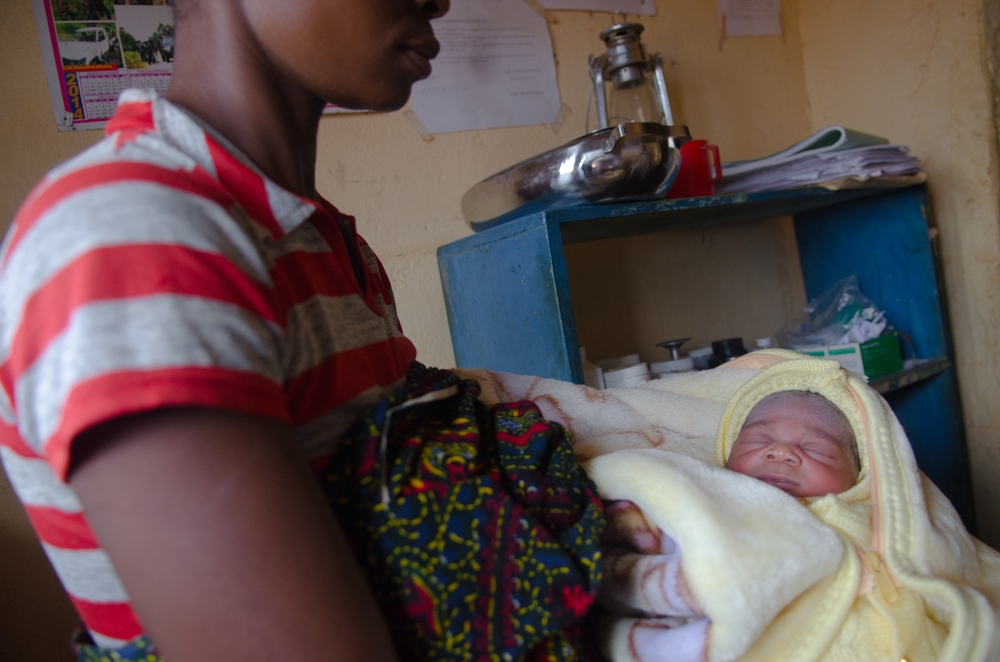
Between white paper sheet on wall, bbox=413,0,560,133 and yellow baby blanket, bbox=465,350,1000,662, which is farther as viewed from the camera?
white paper sheet on wall, bbox=413,0,560,133

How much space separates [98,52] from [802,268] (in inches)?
80.5

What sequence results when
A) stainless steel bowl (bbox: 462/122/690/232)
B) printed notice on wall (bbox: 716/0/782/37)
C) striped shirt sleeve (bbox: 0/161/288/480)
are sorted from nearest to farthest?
1. striped shirt sleeve (bbox: 0/161/288/480)
2. stainless steel bowl (bbox: 462/122/690/232)
3. printed notice on wall (bbox: 716/0/782/37)

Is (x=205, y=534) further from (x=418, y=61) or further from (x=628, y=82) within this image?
(x=628, y=82)

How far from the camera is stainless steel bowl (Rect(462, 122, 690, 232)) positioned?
47.4 inches

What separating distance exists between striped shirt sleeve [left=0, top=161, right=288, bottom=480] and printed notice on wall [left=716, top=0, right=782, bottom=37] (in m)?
2.02

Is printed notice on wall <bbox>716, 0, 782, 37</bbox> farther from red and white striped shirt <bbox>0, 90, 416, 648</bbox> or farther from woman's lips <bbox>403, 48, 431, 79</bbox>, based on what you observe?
red and white striped shirt <bbox>0, 90, 416, 648</bbox>

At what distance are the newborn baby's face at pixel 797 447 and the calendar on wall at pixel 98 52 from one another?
4.23 feet

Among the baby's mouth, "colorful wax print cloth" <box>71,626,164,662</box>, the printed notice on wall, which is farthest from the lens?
the printed notice on wall

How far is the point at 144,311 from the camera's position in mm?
334

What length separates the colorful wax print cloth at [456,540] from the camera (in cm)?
46

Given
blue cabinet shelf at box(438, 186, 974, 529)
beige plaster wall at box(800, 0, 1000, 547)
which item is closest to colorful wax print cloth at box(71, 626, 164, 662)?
blue cabinet shelf at box(438, 186, 974, 529)

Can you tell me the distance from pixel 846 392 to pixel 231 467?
89cm

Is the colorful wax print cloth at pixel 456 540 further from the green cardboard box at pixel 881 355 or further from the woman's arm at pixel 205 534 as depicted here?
the green cardboard box at pixel 881 355

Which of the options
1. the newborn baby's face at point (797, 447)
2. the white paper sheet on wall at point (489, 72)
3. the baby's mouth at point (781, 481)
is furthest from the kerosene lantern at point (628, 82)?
the baby's mouth at point (781, 481)
